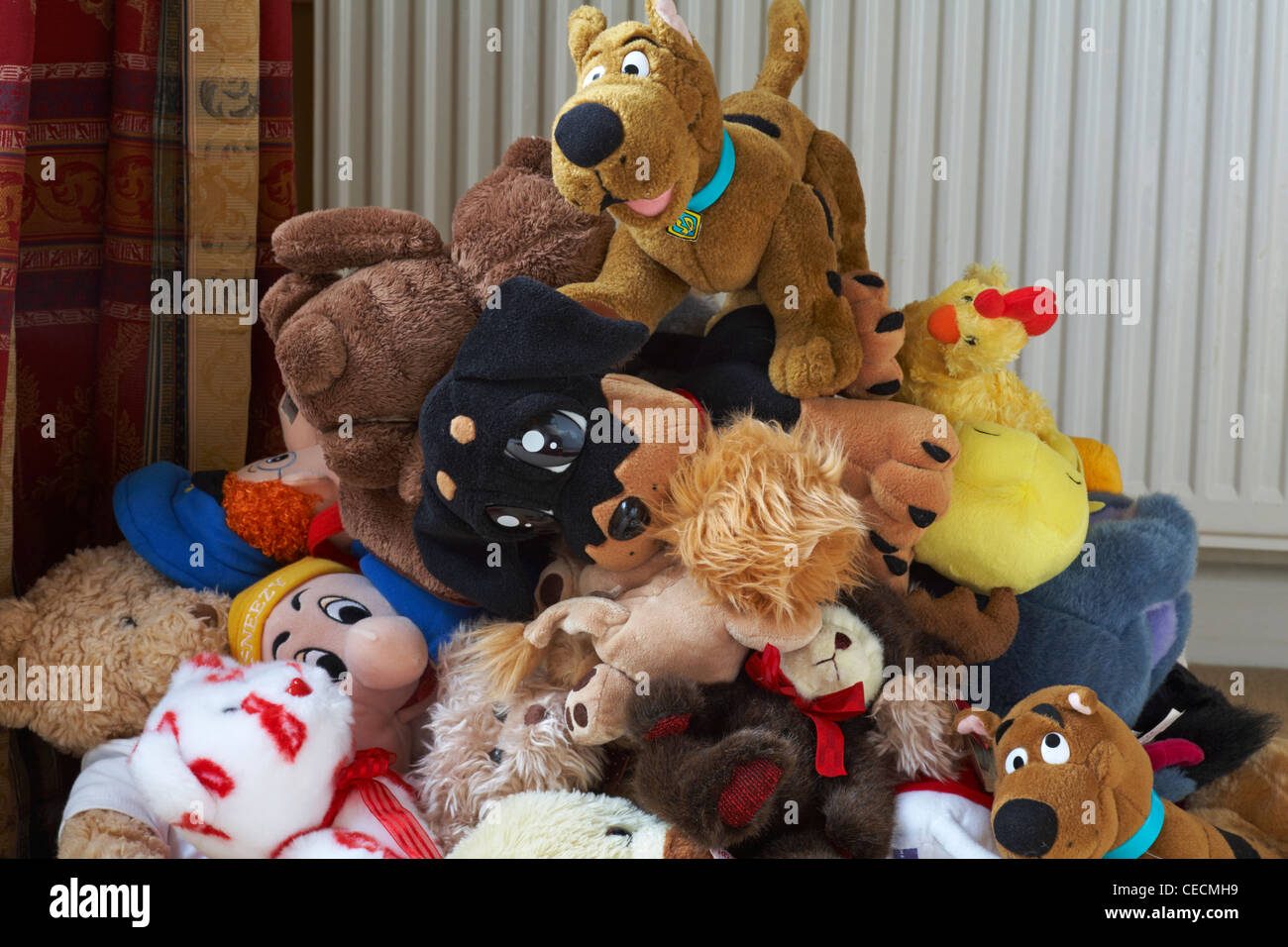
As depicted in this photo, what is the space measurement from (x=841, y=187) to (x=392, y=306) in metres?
0.37

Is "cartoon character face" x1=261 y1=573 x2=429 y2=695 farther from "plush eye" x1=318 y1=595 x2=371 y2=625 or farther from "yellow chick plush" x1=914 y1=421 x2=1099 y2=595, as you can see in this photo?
"yellow chick plush" x1=914 y1=421 x2=1099 y2=595

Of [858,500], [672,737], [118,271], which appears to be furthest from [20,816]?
[858,500]

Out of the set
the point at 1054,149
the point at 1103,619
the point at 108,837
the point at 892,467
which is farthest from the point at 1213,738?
the point at 1054,149

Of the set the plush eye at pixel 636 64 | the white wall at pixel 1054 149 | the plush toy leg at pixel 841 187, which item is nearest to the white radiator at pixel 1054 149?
the white wall at pixel 1054 149

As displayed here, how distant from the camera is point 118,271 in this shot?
2.96ft

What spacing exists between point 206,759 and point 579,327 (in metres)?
0.33

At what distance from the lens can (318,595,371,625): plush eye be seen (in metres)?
0.70

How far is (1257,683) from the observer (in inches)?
54.4

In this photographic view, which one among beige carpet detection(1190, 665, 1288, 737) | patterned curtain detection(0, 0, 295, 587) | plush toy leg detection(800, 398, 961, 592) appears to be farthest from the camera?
beige carpet detection(1190, 665, 1288, 737)

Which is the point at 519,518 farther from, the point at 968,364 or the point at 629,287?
the point at 968,364

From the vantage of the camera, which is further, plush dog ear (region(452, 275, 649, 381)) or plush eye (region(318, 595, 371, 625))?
plush eye (region(318, 595, 371, 625))

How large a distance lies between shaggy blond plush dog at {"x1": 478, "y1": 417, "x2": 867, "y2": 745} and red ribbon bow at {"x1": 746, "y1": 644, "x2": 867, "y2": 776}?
12mm

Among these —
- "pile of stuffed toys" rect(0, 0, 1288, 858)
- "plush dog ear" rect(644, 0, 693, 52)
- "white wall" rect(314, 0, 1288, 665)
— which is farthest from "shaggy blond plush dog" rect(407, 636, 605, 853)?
"white wall" rect(314, 0, 1288, 665)
